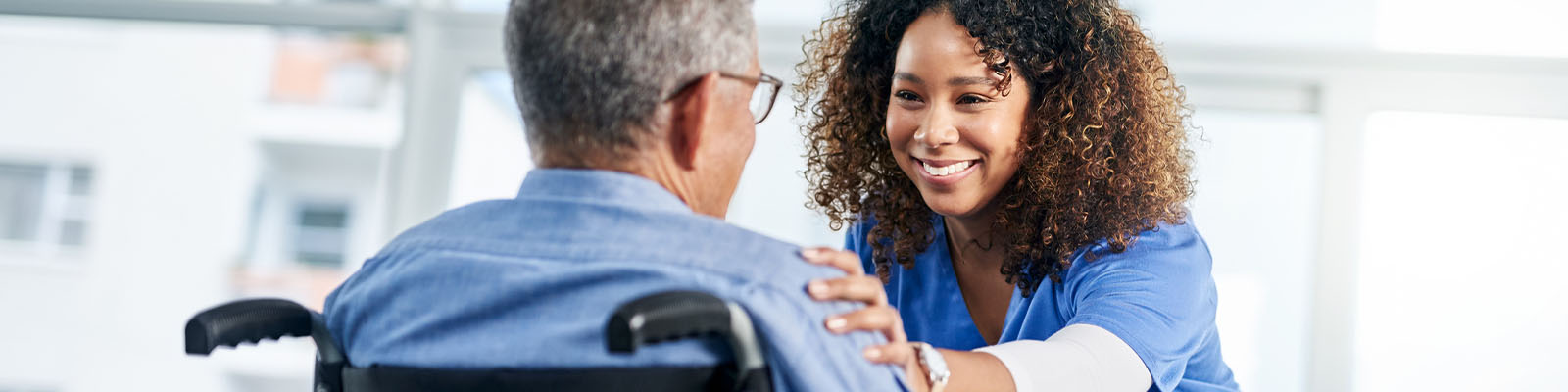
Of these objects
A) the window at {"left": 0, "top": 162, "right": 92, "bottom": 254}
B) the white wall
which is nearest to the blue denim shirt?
the white wall

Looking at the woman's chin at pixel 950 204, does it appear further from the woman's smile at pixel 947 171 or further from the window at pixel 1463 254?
the window at pixel 1463 254

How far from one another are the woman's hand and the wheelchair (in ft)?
0.26

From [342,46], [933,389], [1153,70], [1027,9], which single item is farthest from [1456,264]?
[342,46]

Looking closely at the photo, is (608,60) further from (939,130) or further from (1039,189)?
(1039,189)

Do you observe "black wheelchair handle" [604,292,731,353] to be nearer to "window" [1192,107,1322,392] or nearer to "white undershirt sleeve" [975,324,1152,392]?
"white undershirt sleeve" [975,324,1152,392]

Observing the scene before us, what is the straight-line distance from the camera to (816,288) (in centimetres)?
81

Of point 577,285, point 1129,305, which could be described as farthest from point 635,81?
point 1129,305

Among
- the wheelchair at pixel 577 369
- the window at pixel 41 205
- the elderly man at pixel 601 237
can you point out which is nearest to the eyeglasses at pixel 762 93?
the elderly man at pixel 601 237

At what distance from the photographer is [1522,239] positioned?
9.53 ft

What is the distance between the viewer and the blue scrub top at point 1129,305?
1296 millimetres

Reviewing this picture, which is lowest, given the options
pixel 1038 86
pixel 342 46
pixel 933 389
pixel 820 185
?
pixel 933 389

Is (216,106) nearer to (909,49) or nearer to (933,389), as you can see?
(909,49)

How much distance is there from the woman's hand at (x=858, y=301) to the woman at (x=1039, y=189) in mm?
412

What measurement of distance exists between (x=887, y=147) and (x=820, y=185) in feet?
0.53
